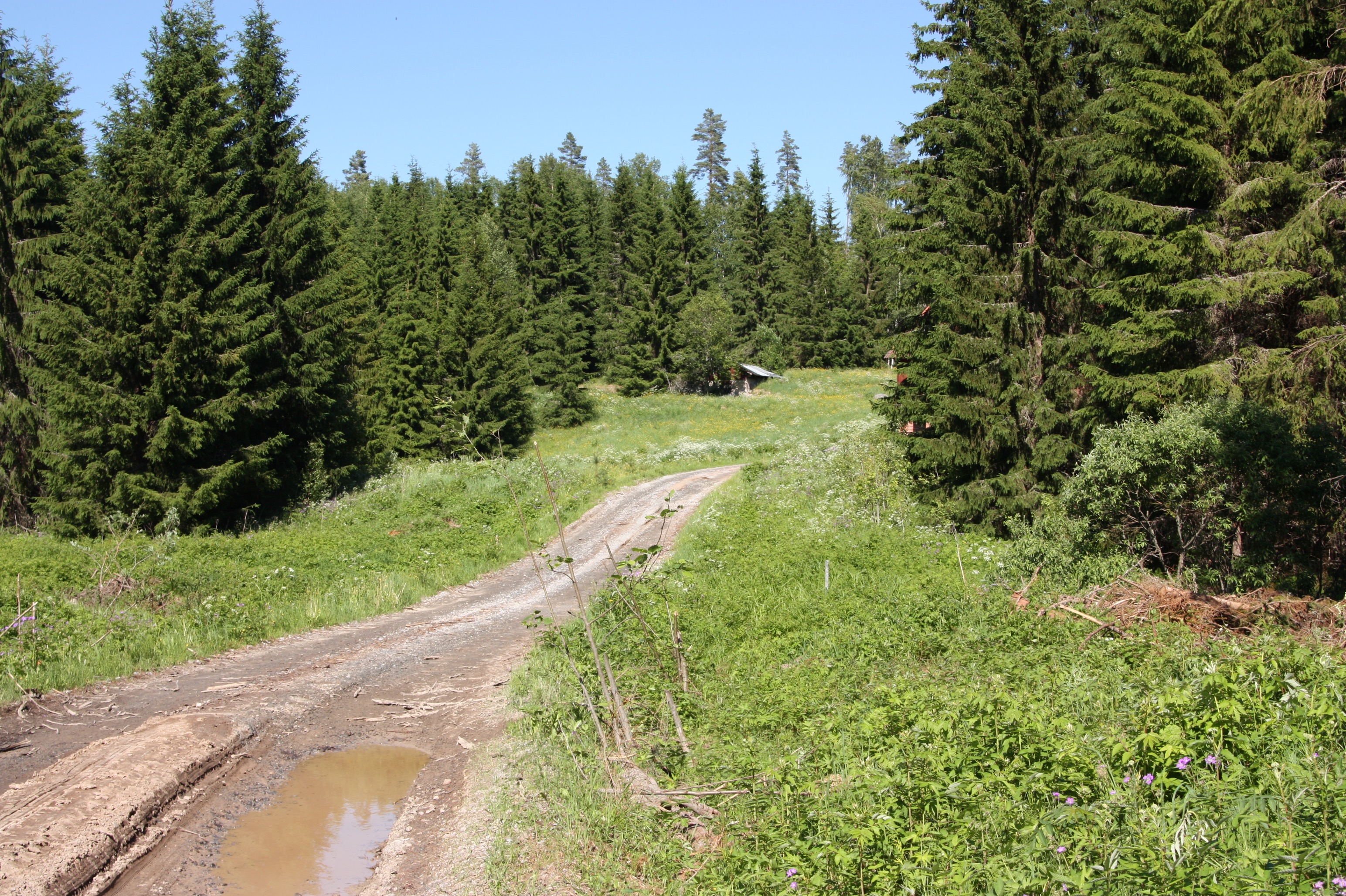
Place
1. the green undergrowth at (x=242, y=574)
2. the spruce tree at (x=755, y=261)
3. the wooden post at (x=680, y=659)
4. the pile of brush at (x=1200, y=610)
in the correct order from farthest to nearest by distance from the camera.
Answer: the spruce tree at (x=755, y=261), the green undergrowth at (x=242, y=574), the pile of brush at (x=1200, y=610), the wooden post at (x=680, y=659)

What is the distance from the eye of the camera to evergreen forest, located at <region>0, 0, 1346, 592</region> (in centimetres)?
1247

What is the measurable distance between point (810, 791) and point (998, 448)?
43.9ft

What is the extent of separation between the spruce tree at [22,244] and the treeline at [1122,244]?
2260 centimetres

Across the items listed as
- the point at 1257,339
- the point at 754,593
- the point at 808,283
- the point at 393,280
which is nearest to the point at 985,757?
the point at 754,593

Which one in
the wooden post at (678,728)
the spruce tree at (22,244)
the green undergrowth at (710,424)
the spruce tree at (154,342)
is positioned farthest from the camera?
the green undergrowth at (710,424)

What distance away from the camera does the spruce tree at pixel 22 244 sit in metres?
23.4

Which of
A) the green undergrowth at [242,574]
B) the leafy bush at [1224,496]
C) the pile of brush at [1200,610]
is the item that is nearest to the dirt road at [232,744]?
the green undergrowth at [242,574]

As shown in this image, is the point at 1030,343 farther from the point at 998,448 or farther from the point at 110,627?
the point at 110,627

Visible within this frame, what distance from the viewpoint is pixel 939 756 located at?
5316 mm

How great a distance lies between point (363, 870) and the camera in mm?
6609

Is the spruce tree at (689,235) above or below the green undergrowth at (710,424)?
above

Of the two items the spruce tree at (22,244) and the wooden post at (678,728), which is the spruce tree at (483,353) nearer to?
the spruce tree at (22,244)

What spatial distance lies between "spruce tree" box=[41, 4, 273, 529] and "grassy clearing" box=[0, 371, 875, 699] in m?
1.38

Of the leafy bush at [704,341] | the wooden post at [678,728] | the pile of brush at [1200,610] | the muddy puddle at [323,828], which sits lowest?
the muddy puddle at [323,828]
